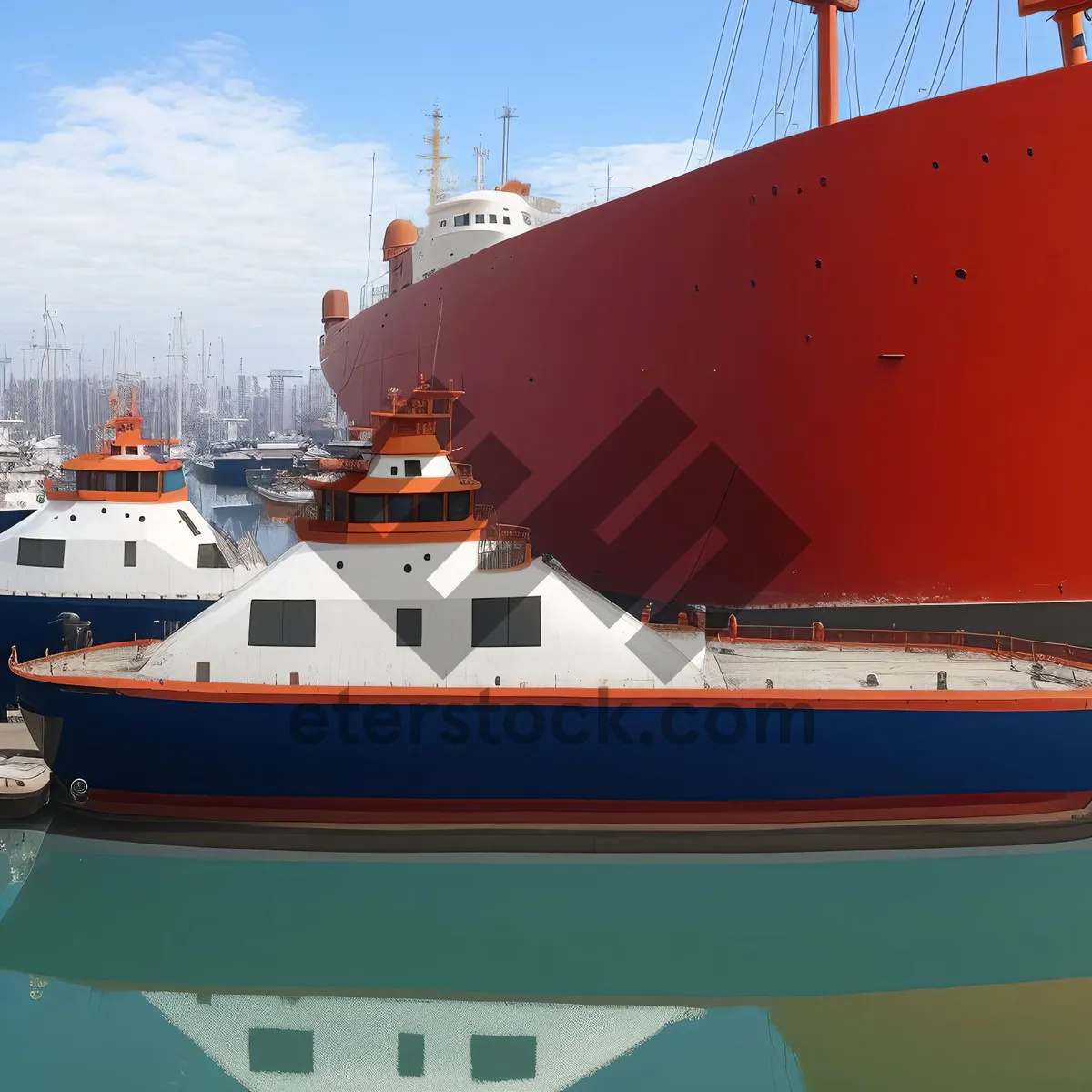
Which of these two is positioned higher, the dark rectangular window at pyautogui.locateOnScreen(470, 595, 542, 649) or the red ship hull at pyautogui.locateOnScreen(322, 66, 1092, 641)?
the red ship hull at pyautogui.locateOnScreen(322, 66, 1092, 641)

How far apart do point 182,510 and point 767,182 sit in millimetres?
11214

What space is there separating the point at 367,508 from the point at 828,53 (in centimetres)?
1228

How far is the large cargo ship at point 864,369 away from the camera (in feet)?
44.6

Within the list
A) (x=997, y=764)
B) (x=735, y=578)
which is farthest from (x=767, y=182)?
(x=997, y=764)

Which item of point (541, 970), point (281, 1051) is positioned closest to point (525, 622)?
point (541, 970)

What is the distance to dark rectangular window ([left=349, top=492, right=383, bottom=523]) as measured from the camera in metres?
10.6

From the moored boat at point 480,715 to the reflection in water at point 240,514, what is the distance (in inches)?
704

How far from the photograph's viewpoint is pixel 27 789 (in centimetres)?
1077

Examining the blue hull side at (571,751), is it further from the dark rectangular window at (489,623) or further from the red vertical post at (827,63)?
the red vertical post at (827,63)

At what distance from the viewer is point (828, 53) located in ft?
53.3

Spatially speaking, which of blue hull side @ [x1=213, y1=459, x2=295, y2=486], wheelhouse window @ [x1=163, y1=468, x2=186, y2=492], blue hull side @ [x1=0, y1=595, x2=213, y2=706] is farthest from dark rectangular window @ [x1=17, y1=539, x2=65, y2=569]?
blue hull side @ [x1=213, y1=459, x2=295, y2=486]

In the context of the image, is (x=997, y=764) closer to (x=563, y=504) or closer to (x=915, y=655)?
(x=915, y=655)

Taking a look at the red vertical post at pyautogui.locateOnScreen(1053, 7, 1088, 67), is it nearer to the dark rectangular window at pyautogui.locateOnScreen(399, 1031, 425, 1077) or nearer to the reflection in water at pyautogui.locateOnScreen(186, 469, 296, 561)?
the dark rectangular window at pyautogui.locateOnScreen(399, 1031, 425, 1077)

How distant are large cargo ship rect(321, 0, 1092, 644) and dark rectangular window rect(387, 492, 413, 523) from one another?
6994 mm
